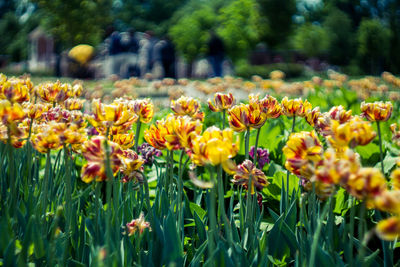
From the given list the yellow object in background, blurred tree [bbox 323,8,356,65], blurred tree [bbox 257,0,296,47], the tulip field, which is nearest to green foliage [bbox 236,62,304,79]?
blurred tree [bbox 323,8,356,65]

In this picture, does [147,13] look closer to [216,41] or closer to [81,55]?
[216,41]

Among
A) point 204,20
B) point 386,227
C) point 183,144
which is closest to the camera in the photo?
point 386,227

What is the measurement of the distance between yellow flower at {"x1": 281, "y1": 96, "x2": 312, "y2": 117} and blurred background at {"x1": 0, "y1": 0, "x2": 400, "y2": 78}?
6.52m

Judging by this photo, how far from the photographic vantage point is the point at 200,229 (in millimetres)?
1296

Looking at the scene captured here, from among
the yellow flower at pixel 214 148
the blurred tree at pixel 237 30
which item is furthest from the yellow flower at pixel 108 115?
the blurred tree at pixel 237 30

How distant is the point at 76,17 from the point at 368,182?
20768mm

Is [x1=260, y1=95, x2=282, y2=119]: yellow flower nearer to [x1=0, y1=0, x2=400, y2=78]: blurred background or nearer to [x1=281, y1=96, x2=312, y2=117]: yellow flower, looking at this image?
[x1=281, y1=96, x2=312, y2=117]: yellow flower

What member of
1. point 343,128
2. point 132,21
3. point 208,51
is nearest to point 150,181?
point 343,128

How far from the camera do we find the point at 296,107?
1468mm

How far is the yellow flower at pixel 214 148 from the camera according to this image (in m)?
0.83

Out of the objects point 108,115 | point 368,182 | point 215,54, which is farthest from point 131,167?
point 215,54

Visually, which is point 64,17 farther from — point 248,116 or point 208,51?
point 248,116

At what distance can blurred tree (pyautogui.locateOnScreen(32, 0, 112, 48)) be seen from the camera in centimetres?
1922

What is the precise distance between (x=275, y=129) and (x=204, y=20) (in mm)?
21403
